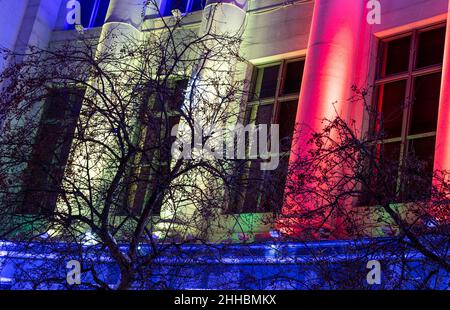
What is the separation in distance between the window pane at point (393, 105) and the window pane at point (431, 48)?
0.75 metres

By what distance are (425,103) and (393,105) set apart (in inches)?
34.2

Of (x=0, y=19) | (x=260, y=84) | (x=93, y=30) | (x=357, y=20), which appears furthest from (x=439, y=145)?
(x=0, y=19)

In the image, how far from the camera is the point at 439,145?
50.0ft

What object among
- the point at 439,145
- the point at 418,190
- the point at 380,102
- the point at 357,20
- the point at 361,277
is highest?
the point at 357,20

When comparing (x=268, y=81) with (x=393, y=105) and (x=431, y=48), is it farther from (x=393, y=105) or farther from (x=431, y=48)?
(x=431, y=48)

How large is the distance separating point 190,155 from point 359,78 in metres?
7.20

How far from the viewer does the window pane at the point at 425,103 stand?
680 inches

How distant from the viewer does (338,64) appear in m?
18.0

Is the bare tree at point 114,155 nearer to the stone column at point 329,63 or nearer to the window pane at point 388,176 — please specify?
the window pane at point 388,176

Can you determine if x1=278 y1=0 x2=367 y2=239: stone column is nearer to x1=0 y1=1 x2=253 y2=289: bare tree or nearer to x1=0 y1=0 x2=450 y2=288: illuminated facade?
x1=0 y1=0 x2=450 y2=288: illuminated facade

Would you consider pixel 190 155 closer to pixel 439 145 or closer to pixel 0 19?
pixel 439 145
